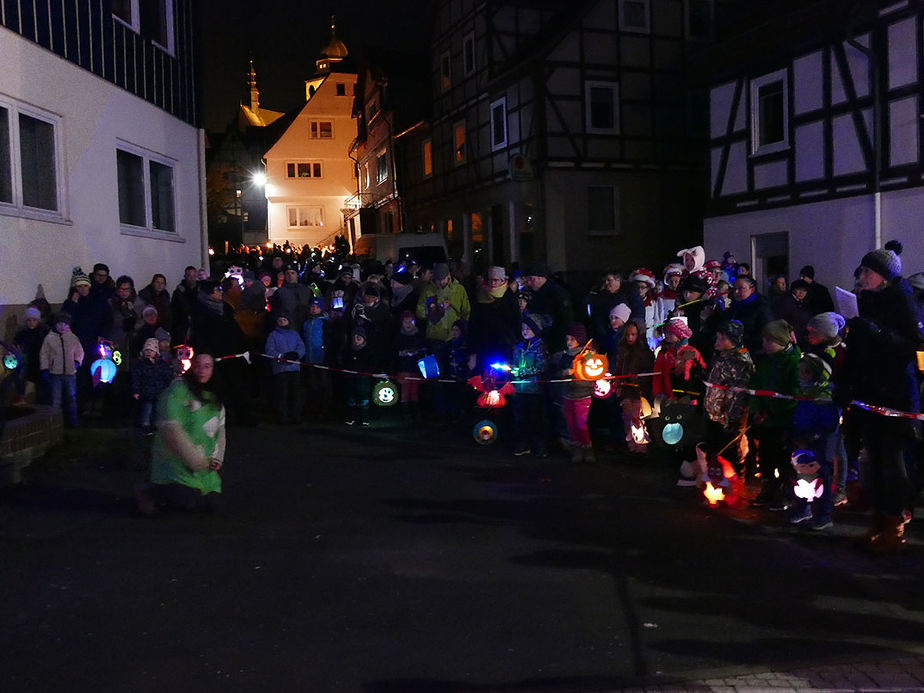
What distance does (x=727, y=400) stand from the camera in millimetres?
8531

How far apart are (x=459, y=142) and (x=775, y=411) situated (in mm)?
29048

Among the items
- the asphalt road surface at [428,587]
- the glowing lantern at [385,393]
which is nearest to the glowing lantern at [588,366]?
the asphalt road surface at [428,587]

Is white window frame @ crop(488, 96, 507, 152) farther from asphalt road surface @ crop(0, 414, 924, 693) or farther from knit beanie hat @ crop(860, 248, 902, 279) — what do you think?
knit beanie hat @ crop(860, 248, 902, 279)

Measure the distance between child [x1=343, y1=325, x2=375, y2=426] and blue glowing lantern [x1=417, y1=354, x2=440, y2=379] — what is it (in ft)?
2.54

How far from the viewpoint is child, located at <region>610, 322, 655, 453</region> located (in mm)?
10383

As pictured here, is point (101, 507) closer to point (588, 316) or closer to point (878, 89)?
point (588, 316)

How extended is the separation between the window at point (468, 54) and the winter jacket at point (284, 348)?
74.5 feet

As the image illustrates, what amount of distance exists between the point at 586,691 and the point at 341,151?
61.9 m

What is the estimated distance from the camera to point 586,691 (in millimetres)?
4750

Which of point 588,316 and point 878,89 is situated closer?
point 588,316

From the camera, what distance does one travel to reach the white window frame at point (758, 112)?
21406mm

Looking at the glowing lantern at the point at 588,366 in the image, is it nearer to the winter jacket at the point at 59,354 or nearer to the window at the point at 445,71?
the winter jacket at the point at 59,354

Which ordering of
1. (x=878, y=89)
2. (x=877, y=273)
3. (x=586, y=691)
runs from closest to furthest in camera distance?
(x=586, y=691) → (x=877, y=273) → (x=878, y=89)

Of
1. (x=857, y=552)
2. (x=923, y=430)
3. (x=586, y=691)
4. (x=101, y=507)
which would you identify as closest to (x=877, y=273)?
(x=923, y=430)
